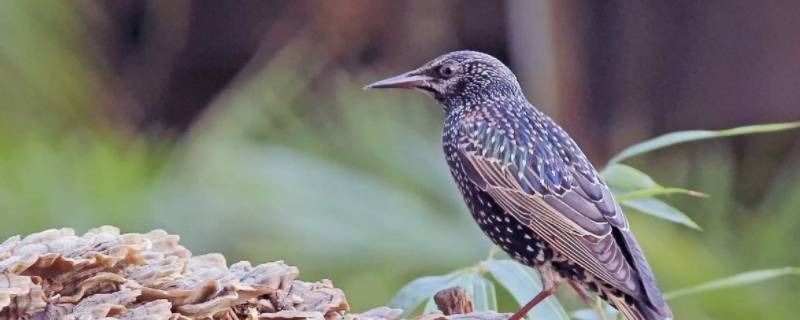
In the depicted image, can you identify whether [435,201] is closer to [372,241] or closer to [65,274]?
[372,241]

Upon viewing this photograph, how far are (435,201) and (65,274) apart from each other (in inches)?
63.1

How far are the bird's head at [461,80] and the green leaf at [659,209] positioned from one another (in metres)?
0.40

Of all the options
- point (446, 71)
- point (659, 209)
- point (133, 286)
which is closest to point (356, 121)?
point (446, 71)

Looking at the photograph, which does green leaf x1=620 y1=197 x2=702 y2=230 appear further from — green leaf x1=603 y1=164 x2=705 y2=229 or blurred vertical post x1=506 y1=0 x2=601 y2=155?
blurred vertical post x1=506 y1=0 x2=601 y2=155

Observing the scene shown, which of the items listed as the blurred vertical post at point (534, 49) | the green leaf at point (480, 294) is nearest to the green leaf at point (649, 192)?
the green leaf at point (480, 294)

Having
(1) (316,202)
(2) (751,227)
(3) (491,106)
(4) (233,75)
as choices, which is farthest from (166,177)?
(4) (233,75)

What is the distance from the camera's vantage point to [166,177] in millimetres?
3576

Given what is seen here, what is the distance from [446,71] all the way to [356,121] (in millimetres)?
785

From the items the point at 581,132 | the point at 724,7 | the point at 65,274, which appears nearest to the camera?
the point at 65,274

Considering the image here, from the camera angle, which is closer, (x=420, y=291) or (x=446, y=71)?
(x=420, y=291)

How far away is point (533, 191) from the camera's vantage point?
2447 millimetres

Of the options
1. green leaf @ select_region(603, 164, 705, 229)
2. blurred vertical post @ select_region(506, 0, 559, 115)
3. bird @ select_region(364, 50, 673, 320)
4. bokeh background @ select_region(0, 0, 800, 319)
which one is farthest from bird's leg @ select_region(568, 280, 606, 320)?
blurred vertical post @ select_region(506, 0, 559, 115)

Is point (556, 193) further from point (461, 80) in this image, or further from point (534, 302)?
point (461, 80)

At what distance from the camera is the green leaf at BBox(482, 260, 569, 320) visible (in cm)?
232
